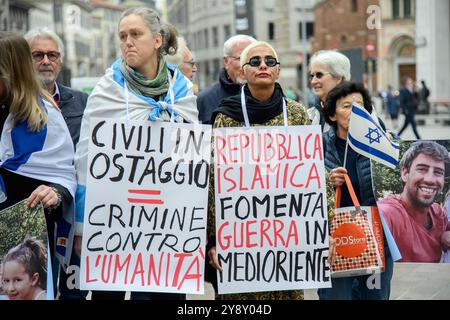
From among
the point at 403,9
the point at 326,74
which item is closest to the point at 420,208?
the point at 326,74

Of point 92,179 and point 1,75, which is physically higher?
point 1,75

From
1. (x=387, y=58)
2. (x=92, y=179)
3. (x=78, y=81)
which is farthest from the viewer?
(x=387, y=58)

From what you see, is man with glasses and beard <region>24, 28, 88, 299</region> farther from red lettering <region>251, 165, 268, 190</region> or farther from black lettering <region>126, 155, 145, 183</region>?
red lettering <region>251, 165, 268, 190</region>

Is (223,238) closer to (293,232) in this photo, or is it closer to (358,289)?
(293,232)

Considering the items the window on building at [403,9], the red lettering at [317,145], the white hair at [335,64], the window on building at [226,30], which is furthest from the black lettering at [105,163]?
the window on building at [226,30]

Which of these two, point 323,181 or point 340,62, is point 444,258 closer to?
point 323,181

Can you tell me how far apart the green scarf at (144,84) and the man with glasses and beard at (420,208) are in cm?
137

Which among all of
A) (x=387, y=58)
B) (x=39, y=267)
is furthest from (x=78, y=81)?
(x=387, y=58)

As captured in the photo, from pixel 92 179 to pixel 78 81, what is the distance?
73.8ft

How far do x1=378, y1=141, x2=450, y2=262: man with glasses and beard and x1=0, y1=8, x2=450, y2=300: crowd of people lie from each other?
61 millimetres

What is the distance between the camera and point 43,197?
427cm

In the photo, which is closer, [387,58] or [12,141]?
[12,141]

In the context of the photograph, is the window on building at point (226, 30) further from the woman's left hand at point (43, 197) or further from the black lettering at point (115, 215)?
the woman's left hand at point (43, 197)

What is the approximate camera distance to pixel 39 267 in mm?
4238
